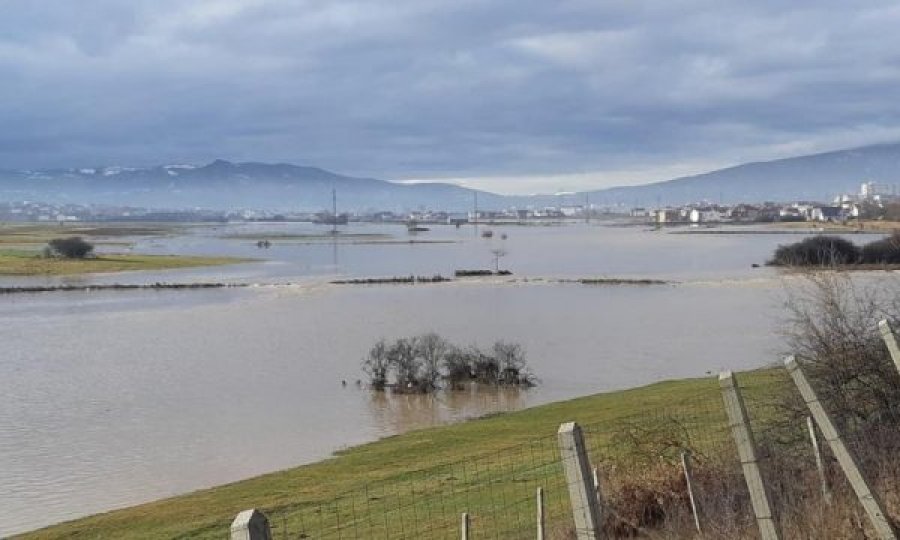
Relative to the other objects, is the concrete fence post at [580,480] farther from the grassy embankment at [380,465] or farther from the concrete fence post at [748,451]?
the grassy embankment at [380,465]

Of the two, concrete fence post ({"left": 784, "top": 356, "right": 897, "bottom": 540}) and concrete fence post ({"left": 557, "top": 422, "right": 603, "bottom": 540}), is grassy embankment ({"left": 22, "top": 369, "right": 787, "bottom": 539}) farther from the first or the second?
concrete fence post ({"left": 557, "top": 422, "right": 603, "bottom": 540})

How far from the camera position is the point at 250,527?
2.91 metres

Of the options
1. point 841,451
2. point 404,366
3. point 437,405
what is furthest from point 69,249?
point 841,451

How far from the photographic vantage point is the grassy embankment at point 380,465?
1545 cm

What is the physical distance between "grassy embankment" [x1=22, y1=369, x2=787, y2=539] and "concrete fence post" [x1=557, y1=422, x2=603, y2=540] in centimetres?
836

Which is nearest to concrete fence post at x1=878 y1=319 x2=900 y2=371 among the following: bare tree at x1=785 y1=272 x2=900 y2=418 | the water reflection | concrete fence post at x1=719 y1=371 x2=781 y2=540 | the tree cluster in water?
concrete fence post at x1=719 y1=371 x2=781 y2=540

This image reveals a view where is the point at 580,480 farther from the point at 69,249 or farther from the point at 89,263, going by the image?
the point at 69,249

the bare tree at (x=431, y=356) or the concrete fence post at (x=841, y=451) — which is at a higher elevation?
the concrete fence post at (x=841, y=451)

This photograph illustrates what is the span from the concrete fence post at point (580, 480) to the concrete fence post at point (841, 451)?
116 centimetres

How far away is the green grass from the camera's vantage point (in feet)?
290

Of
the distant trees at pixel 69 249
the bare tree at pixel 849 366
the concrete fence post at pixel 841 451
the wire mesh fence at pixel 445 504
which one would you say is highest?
the concrete fence post at pixel 841 451

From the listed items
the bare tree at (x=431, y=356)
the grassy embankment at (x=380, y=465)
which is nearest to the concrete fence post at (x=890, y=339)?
the grassy embankment at (x=380, y=465)

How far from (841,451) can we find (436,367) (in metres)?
28.3

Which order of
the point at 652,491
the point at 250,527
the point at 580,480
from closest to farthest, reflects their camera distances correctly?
1. the point at 250,527
2. the point at 580,480
3. the point at 652,491
